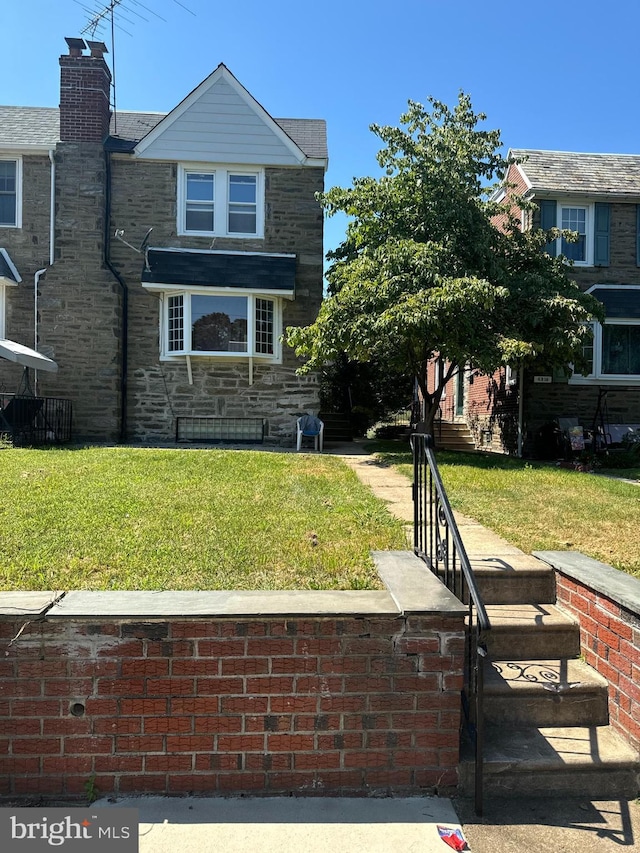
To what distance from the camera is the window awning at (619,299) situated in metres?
14.2

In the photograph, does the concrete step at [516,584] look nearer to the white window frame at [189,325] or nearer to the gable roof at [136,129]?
the white window frame at [189,325]

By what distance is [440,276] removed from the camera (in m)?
10.3

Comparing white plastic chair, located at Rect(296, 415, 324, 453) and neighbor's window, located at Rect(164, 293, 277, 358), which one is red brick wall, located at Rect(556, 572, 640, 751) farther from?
neighbor's window, located at Rect(164, 293, 277, 358)

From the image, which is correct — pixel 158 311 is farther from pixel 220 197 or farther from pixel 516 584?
pixel 516 584

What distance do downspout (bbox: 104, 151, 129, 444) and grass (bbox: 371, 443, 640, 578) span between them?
6.70 meters

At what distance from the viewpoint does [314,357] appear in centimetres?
1152

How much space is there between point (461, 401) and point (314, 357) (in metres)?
9.49

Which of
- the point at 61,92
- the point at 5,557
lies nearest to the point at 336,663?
the point at 5,557

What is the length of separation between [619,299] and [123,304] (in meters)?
11.8

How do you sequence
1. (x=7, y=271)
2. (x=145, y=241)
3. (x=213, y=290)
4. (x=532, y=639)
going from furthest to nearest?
(x=145, y=241) → (x=213, y=290) → (x=7, y=271) → (x=532, y=639)

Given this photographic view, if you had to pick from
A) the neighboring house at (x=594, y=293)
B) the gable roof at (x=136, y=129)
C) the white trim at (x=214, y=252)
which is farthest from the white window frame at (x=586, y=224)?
the white trim at (x=214, y=252)

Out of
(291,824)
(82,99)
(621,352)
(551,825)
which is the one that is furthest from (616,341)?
(291,824)

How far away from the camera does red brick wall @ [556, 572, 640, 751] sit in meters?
3.01

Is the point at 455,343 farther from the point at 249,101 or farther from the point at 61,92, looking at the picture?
the point at 61,92
